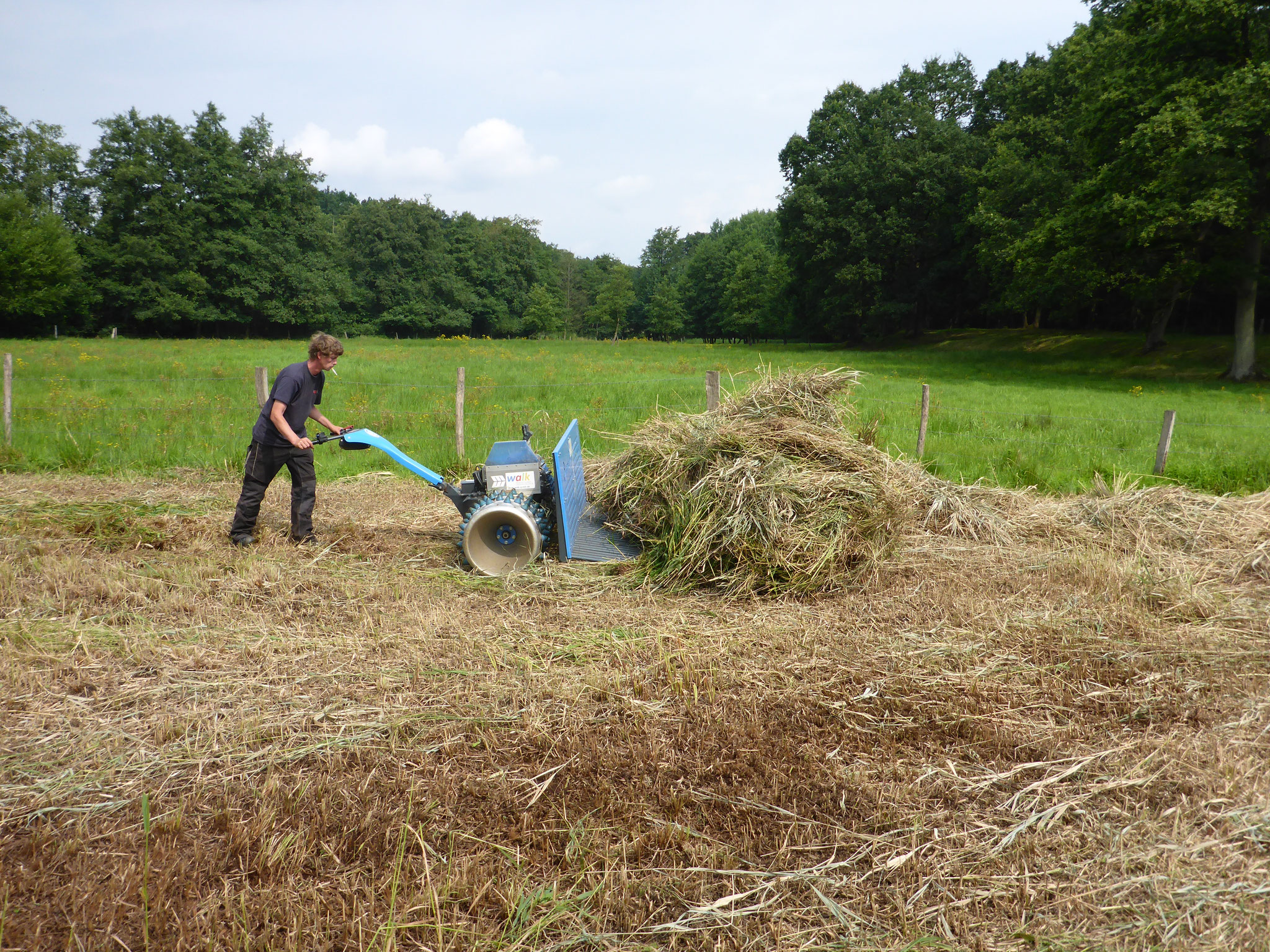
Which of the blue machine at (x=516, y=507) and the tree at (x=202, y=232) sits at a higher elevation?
the tree at (x=202, y=232)

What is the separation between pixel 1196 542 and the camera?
671 cm

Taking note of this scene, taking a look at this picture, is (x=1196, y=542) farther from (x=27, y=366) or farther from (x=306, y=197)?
(x=306, y=197)

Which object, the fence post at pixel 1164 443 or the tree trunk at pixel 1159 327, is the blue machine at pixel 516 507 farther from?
the tree trunk at pixel 1159 327

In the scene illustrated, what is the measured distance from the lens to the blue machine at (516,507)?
19.8 ft

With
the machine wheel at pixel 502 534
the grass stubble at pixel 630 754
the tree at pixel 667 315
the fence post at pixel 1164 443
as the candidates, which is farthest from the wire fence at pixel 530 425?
the tree at pixel 667 315

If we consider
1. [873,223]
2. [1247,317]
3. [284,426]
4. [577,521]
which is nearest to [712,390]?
[577,521]

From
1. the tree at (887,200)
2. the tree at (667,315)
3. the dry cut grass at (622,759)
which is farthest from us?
the tree at (667,315)

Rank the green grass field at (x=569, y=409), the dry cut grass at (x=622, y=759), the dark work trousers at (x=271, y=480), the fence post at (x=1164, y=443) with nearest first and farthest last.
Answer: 1. the dry cut grass at (x=622, y=759)
2. the dark work trousers at (x=271, y=480)
3. the fence post at (x=1164, y=443)
4. the green grass field at (x=569, y=409)

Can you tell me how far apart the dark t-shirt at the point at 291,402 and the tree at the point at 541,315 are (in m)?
63.3

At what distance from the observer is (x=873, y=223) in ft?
136

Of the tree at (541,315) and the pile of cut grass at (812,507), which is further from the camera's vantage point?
the tree at (541,315)

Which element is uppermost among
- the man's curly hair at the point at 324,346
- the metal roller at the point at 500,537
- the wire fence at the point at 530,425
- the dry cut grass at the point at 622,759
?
the man's curly hair at the point at 324,346

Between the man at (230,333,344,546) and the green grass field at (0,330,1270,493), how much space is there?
2575 mm

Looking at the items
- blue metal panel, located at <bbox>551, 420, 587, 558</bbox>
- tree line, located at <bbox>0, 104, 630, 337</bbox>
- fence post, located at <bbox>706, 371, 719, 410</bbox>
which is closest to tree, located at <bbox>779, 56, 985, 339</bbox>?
tree line, located at <bbox>0, 104, 630, 337</bbox>
